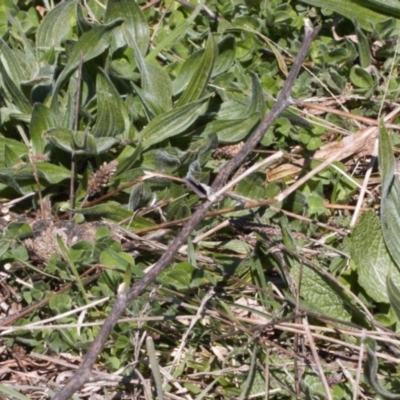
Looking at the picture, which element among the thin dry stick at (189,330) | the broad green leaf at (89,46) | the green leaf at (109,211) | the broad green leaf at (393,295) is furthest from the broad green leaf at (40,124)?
the broad green leaf at (393,295)

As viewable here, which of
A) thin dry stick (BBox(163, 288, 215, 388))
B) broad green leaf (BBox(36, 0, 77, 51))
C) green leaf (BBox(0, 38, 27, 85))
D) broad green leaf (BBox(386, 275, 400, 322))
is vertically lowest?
thin dry stick (BBox(163, 288, 215, 388))

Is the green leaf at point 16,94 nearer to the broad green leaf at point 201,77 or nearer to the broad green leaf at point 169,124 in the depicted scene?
the broad green leaf at point 169,124

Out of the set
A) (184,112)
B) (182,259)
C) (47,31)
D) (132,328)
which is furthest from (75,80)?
(132,328)

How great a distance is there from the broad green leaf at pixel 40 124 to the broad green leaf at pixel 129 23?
396 millimetres

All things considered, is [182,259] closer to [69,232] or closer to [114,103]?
[69,232]

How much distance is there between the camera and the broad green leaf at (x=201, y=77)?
2.49 m

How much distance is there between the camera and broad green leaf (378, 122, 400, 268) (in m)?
2.41

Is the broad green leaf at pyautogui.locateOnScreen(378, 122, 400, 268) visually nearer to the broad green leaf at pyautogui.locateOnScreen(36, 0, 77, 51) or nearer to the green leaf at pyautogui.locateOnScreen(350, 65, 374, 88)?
the green leaf at pyautogui.locateOnScreen(350, 65, 374, 88)

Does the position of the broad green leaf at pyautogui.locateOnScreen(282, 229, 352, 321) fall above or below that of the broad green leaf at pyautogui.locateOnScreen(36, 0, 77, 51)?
below

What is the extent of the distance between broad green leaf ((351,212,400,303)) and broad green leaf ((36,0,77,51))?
49.5 inches

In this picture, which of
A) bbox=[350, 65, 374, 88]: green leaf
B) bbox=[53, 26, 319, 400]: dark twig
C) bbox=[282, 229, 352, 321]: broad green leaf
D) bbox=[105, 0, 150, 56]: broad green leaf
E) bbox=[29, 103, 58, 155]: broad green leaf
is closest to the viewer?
bbox=[53, 26, 319, 400]: dark twig

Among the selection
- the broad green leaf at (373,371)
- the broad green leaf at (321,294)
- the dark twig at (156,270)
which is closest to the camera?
the dark twig at (156,270)

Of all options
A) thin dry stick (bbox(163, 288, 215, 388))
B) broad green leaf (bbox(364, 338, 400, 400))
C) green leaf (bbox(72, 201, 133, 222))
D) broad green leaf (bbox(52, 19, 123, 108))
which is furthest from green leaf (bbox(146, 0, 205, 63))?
broad green leaf (bbox(364, 338, 400, 400))

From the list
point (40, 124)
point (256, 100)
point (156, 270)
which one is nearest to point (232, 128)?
point (256, 100)
